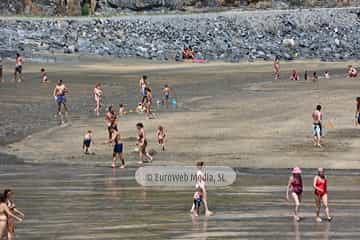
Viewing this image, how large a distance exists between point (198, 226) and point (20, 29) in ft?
155

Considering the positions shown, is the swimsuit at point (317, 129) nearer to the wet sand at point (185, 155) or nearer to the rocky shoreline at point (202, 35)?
the wet sand at point (185, 155)

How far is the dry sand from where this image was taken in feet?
100.0

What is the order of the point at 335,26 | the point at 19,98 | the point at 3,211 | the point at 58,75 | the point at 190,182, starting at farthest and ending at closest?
the point at 335,26
the point at 58,75
the point at 19,98
the point at 190,182
the point at 3,211

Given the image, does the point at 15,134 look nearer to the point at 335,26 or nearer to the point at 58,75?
the point at 58,75

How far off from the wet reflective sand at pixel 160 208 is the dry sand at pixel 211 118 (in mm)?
2043

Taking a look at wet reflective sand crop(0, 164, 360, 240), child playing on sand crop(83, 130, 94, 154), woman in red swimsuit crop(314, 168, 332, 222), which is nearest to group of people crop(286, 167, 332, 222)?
woman in red swimsuit crop(314, 168, 332, 222)

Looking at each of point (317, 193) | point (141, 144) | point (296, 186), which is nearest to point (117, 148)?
point (141, 144)

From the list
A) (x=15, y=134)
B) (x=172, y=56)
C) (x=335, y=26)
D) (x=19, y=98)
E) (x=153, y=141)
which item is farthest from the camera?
(x=335, y=26)

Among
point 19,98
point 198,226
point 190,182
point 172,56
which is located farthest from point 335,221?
point 172,56

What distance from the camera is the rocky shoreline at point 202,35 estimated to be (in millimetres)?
64812

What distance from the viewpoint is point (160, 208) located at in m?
22.4

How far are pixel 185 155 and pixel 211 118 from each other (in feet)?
21.2

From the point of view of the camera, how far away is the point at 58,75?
51.2 metres

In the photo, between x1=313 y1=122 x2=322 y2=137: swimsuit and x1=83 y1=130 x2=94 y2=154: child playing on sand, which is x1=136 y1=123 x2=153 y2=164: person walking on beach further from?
x1=313 y1=122 x2=322 y2=137: swimsuit
